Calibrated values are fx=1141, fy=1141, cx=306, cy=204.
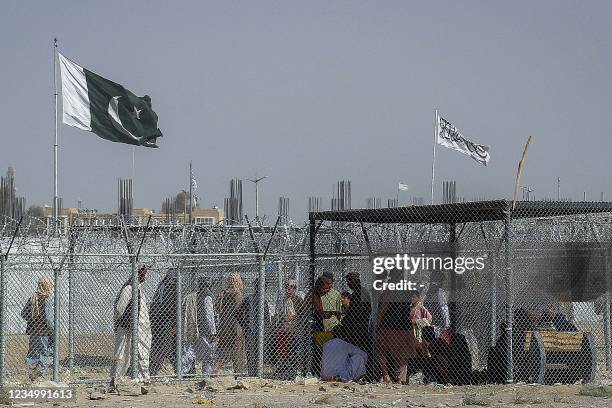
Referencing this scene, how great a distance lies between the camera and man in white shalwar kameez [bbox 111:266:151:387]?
607 inches

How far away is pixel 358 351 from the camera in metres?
15.5

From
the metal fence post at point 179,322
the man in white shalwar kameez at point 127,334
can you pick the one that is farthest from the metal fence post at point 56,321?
the metal fence post at point 179,322

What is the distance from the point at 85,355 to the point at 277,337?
445cm

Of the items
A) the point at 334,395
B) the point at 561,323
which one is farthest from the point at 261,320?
the point at 561,323

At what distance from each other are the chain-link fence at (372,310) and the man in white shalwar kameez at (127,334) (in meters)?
0.02

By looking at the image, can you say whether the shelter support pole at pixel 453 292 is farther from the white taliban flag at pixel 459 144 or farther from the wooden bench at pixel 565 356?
the white taliban flag at pixel 459 144

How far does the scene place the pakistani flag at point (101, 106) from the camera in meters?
20.2

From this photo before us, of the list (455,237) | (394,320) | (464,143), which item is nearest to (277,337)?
(394,320)

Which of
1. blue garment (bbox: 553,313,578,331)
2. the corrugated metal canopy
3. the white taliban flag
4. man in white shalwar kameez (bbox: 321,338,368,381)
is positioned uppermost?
the white taliban flag

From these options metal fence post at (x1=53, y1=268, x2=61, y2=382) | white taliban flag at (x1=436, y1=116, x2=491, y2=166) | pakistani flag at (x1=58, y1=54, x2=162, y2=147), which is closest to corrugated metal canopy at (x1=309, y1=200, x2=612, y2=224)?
metal fence post at (x1=53, y1=268, x2=61, y2=382)

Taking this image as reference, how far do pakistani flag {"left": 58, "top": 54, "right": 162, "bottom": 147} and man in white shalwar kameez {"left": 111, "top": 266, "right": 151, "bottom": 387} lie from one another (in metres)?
5.31

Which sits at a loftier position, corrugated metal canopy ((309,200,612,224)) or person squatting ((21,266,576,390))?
corrugated metal canopy ((309,200,612,224))

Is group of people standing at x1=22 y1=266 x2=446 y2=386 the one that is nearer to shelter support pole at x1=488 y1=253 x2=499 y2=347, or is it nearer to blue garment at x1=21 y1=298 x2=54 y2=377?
blue garment at x1=21 y1=298 x2=54 y2=377

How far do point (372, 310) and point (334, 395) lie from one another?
5.56ft
